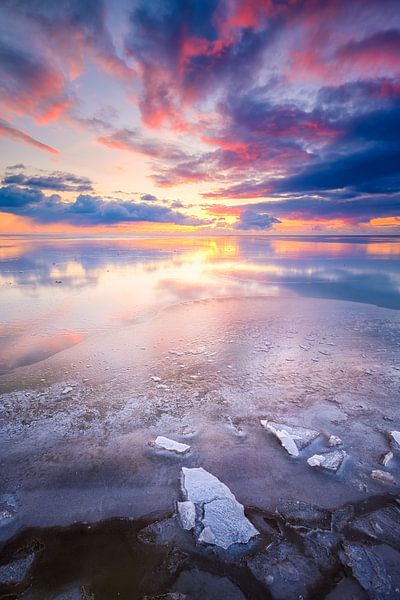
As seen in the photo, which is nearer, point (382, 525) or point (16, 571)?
point (16, 571)

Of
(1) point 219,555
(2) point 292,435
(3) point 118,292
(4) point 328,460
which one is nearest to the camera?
(1) point 219,555

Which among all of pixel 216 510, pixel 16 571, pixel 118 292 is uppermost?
pixel 118 292

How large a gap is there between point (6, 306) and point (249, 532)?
10.6 metres

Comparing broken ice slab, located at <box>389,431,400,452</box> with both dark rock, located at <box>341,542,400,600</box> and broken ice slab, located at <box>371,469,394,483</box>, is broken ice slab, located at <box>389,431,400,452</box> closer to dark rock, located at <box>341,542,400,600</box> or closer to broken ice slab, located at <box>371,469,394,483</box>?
broken ice slab, located at <box>371,469,394,483</box>

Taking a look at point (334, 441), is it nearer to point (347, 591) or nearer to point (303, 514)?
point (303, 514)

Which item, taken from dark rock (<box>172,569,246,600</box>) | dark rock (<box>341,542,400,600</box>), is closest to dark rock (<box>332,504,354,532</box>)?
dark rock (<box>341,542,400,600</box>)

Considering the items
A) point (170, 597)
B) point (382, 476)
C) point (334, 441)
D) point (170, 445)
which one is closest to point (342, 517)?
point (382, 476)

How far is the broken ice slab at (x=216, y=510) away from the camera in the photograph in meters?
2.79

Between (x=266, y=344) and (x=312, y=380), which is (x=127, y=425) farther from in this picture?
(x=266, y=344)

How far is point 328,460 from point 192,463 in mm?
1788

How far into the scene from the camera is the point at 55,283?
45.8 ft

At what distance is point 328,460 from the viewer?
→ 3674 millimetres

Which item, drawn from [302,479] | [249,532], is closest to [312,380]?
[302,479]

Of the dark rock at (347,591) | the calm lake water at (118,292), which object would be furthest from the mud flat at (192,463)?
the calm lake water at (118,292)
